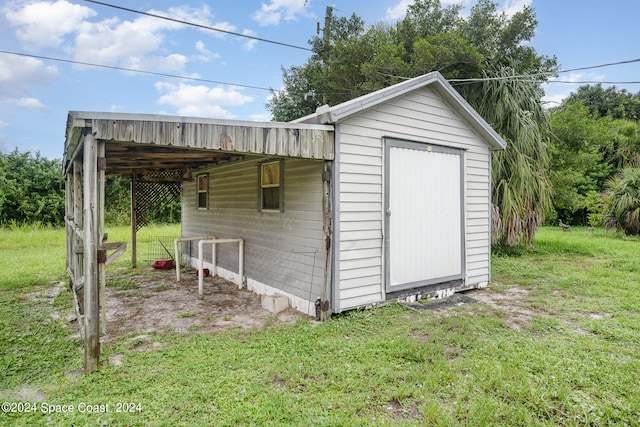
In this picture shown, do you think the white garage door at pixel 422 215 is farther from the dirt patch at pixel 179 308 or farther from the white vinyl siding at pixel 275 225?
the dirt patch at pixel 179 308

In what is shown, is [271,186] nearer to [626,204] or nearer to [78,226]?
[78,226]

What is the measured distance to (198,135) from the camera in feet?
11.1

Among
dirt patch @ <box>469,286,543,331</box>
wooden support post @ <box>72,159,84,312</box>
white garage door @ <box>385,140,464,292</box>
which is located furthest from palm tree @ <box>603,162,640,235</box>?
wooden support post @ <box>72,159,84,312</box>

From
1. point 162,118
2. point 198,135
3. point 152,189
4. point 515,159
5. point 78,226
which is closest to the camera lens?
point 162,118

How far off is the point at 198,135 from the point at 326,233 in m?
1.77

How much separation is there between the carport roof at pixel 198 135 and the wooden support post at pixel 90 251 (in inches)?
6.5

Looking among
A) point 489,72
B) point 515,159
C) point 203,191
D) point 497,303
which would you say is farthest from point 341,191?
point 489,72

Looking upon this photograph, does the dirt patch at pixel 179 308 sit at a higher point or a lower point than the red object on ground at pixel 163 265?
lower

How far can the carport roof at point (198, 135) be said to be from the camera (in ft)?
9.84

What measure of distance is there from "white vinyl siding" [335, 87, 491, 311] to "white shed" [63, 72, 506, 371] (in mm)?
15

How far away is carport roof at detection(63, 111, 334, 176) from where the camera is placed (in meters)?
3.00

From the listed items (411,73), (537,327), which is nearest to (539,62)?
(411,73)

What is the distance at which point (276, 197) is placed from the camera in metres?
5.32

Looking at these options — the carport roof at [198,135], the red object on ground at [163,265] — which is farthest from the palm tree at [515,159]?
the red object on ground at [163,265]
